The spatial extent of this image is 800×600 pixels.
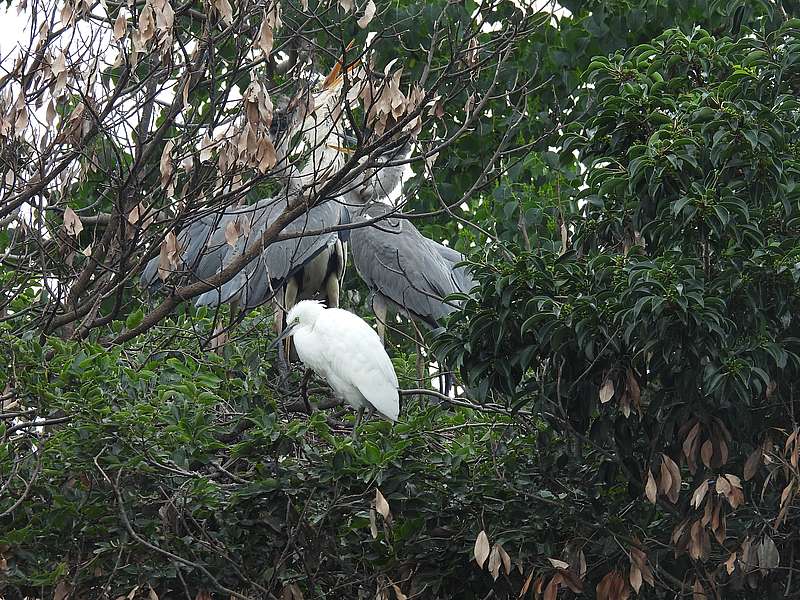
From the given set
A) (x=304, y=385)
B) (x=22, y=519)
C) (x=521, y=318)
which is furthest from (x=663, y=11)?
(x=22, y=519)

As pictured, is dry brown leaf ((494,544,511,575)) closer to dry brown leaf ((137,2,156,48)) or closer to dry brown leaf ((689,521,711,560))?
dry brown leaf ((689,521,711,560))

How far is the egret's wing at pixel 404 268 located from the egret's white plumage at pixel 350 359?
5.38 ft

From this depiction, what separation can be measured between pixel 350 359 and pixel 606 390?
1672 millimetres

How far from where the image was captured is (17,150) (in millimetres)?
4426

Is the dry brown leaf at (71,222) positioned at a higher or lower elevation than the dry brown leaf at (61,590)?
higher

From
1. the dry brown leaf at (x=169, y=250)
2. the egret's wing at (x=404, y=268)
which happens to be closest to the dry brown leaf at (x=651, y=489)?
the dry brown leaf at (x=169, y=250)

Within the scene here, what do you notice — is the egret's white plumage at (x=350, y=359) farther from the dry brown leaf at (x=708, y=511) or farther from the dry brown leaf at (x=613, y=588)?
the dry brown leaf at (x=708, y=511)

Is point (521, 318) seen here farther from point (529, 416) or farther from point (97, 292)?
point (97, 292)

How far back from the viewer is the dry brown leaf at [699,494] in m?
3.66

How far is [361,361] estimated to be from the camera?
518 centimetres

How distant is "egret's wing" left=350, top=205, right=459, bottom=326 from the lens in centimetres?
712

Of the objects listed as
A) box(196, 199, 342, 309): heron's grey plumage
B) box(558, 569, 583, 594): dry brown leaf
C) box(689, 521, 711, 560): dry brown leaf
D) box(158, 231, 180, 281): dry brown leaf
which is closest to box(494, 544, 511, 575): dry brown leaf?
box(558, 569, 583, 594): dry brown leaf

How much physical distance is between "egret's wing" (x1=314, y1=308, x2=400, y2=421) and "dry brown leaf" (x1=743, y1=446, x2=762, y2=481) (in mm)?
1703

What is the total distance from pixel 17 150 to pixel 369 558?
1979 mm
